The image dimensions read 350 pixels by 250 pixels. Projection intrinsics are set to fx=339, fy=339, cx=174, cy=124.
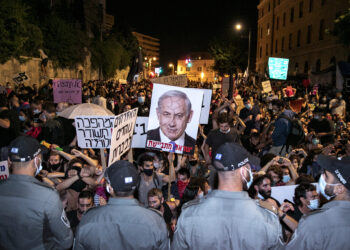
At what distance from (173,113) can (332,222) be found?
11.3 feet

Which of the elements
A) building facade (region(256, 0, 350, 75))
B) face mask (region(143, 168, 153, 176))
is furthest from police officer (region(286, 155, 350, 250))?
building facade (region(256, 0, 350, 75))

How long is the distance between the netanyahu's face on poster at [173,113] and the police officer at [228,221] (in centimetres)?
290

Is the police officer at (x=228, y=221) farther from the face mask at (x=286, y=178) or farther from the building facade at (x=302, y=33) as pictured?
the building facade at (x=302, y=33)

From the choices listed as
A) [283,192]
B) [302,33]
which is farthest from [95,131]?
[302,33]

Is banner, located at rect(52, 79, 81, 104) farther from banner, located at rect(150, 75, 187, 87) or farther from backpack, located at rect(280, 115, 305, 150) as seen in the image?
backpack, located at rect(280, 115, 305, 150)

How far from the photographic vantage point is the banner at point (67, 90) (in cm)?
961

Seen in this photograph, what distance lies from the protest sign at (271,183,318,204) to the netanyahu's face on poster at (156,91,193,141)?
1.88m

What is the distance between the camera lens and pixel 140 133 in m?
6.17

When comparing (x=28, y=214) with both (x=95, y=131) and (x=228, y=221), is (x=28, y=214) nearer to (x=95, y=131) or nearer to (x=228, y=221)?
(x=228, y=221)

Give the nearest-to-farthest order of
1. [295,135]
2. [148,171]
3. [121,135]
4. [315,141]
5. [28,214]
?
[28,214], [121,135], [148,171], [295,135], [315,141]

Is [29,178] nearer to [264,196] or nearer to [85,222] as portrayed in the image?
[85,222]

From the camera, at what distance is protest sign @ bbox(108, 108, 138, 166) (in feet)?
15.8

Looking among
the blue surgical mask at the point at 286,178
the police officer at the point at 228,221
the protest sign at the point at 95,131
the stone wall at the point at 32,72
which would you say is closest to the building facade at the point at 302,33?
the stone wall at the point at 32,72

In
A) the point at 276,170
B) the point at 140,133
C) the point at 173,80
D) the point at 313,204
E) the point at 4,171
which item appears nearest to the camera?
the point at 313,204
